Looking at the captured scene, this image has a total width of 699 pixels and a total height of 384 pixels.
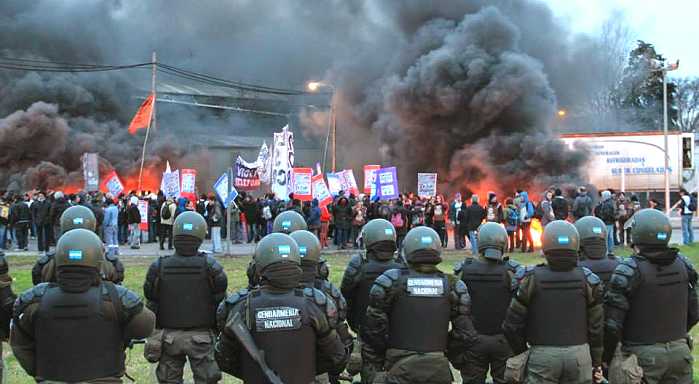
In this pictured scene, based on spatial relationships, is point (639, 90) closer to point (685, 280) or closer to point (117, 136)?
point (117, 136)

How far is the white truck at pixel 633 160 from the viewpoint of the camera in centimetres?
2995

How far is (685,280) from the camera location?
568cm

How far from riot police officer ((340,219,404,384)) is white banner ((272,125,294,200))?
49.6 feet

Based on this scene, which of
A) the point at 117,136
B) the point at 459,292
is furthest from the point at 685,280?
the point at 117,136

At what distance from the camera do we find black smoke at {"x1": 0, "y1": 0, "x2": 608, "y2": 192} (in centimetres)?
2992

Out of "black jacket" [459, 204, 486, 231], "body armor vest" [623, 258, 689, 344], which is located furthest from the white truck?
"body armor vest" [623, 258, 689, 344]

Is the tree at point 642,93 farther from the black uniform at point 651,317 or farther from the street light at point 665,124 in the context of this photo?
the black uniform at point 651,317

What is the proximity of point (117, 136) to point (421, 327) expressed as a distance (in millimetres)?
33440

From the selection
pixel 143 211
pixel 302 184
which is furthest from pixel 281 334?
pixel 143 211

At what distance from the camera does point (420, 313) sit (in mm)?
5227

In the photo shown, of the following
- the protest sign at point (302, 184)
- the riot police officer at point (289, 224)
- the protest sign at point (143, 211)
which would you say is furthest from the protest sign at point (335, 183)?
the riot police officer at point (289, 224)

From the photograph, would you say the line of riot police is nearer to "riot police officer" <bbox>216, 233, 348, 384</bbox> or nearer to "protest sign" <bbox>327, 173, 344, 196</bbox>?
"riot police officer" <bbox>216, 233, 348, 384</bbox>

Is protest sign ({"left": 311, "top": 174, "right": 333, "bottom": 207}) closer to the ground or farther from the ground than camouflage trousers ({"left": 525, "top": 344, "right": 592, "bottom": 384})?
farther from the ground

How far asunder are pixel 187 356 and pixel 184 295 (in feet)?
1.70
